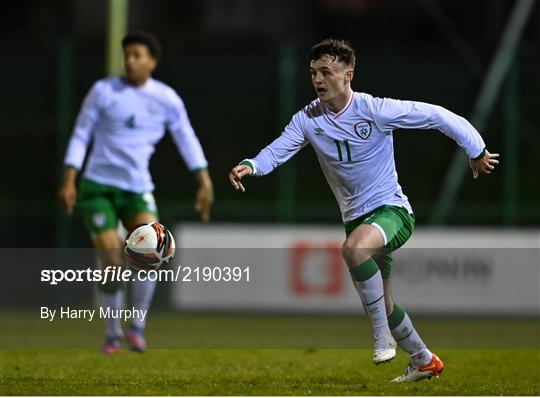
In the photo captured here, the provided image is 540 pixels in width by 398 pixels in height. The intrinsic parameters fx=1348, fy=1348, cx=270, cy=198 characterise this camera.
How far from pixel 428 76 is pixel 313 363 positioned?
957 centimetres

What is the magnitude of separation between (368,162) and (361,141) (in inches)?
6.0

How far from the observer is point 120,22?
16812mm

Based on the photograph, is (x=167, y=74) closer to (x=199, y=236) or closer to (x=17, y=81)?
(x=17, y=81)

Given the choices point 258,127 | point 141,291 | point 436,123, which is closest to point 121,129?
point 141,291

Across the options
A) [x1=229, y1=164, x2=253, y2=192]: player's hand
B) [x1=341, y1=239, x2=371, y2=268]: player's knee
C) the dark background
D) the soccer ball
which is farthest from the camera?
the dark background

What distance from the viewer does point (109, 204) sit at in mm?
10539

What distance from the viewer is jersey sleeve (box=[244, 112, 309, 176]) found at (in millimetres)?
7816

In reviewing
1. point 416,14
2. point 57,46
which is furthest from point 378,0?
point 57,46

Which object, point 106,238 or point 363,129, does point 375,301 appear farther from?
point 106,238

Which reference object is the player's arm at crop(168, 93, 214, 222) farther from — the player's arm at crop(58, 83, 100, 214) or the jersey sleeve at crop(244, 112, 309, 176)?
the jersey sleeve at crop(244, 112, 309, 176)

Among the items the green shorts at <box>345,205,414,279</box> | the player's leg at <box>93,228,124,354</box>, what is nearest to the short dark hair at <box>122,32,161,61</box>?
the player's leg at <box>93,228,124,354</box>

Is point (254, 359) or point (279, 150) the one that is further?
point (254, 359)
